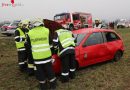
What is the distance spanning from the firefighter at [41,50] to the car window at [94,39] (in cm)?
259

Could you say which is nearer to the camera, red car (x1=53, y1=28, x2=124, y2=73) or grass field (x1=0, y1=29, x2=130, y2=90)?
grass field (x1=0, y1=29, x2=130, y2=90)

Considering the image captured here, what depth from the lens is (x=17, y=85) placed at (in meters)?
9.02

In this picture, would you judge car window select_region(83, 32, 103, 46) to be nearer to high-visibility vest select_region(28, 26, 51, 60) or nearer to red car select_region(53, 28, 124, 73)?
red car select_region(53, 28, 124, 73)

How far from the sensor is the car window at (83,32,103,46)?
34.7 feet

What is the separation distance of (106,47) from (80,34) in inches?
47.5

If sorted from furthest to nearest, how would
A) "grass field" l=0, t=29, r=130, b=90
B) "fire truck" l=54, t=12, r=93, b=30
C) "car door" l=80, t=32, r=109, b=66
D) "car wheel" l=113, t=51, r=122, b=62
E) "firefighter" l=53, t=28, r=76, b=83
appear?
"fire truck" l=54, t=12, r=93, b=30, "car wheel" l=113, t=51, r=122, b=62, "car door" l=80, t=32, r=109, b=66, "firefighter" l=53, t=28, r=76, b=83, "grass field" l=0, t=29, r=130, b=90

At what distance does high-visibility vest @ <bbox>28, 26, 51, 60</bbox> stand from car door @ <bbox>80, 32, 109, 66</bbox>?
7.50 ft

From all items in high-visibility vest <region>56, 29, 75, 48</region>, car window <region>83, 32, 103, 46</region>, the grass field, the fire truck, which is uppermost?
high-visibility vest <region>56, 29, 75, 48</region>

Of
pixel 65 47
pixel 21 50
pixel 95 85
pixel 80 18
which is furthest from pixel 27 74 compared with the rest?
pixel 80 18

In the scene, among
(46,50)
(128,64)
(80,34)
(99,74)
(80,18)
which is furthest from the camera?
(80,18)

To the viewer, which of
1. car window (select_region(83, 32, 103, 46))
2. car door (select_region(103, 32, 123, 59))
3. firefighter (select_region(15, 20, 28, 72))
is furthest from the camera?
car door (select_region(103, 32, 123, 59))

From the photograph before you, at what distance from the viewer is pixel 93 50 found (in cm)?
1064

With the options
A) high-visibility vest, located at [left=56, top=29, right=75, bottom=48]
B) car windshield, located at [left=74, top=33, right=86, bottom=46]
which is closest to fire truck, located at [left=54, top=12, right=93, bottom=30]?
car windshield, located at [left=74, top=33, right=86, bottom=46]

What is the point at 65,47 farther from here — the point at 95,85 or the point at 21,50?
the point at 21,50
